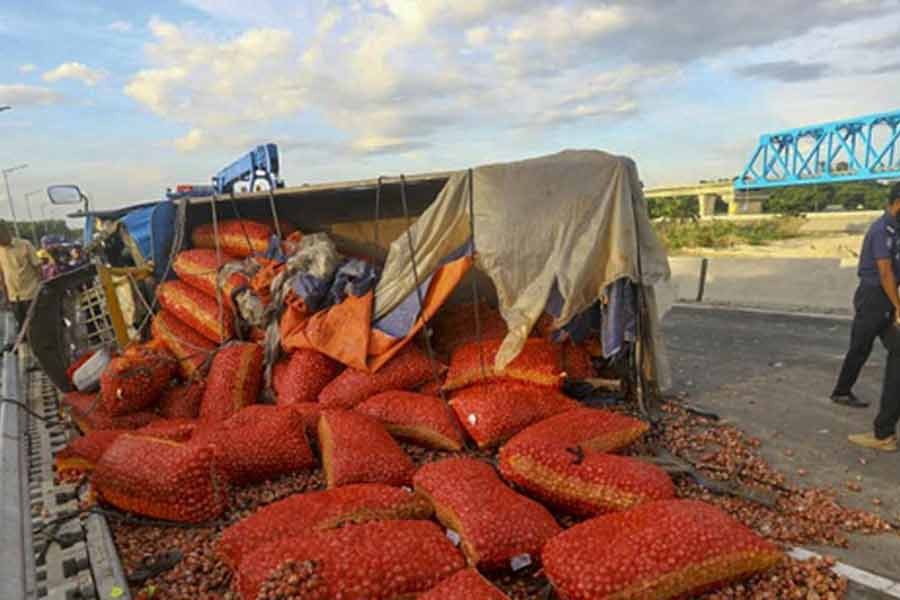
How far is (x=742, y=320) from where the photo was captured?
856 centimetres

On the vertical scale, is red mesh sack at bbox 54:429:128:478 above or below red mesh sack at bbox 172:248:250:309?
below

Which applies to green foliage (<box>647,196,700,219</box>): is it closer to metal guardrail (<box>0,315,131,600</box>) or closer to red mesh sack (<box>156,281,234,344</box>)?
red mesh sack (<box>156,281,234,344</box>)

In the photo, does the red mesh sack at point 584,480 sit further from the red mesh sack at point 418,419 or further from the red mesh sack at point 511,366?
the red mesh sack at point 511,366

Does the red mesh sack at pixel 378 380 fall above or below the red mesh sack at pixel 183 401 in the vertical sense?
above

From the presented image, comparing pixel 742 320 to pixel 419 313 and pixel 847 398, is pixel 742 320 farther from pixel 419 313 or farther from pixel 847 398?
pixel 419 313

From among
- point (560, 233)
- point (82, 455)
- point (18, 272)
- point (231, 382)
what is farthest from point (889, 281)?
point (18, 272)

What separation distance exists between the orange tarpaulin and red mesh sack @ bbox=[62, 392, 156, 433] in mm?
1172

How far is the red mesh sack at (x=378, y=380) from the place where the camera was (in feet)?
13.7

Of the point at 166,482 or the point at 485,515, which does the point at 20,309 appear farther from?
the point at 485,515

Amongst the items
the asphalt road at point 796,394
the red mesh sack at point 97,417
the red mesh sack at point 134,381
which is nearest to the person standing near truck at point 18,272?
the red mesh sack at point 97,417

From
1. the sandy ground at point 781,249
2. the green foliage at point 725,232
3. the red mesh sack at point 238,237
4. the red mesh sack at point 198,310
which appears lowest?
the sandy ground at point 781,249

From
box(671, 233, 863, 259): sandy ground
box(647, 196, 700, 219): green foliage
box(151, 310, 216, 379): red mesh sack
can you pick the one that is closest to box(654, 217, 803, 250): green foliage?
box(671, 233, 863, 259): sandy ground

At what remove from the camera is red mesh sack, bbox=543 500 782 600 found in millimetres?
2168

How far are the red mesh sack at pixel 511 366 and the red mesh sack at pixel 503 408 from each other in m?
0.08
